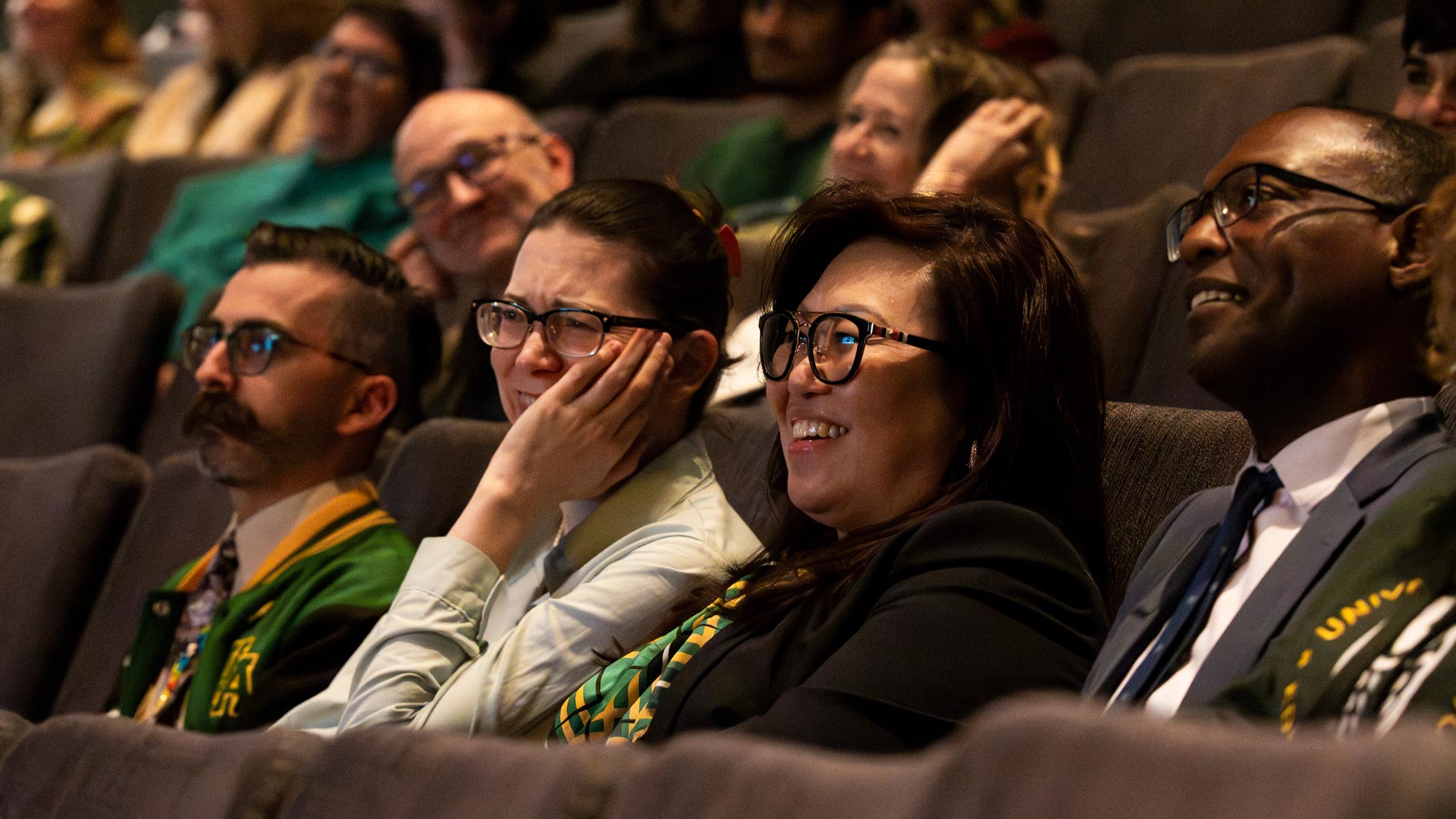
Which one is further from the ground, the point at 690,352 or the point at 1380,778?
the point at 1380,778

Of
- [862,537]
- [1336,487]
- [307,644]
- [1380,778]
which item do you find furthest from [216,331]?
[1380,778]

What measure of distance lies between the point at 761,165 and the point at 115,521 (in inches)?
42.8

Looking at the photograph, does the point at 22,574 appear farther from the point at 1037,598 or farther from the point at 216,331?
the point at 1037,598

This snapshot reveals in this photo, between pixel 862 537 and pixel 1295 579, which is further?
pixel 862 537

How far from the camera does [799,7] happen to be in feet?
8.25

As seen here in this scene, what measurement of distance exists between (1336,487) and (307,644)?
925mm

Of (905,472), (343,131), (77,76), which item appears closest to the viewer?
(905,472)

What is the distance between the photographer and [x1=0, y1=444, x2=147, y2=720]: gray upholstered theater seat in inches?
71.8

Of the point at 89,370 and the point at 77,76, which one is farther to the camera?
the point at 77,76

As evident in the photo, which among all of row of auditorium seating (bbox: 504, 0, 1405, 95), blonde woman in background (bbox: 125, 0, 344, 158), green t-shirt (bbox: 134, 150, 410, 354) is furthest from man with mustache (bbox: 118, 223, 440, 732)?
blonde woman in background (bbox: 125, 0, 344, 158)

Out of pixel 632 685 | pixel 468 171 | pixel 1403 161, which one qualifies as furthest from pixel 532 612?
pixel 468 171

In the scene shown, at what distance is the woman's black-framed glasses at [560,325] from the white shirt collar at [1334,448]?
0.58 metres

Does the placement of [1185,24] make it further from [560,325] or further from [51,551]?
[51,551]

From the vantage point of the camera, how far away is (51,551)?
1890 millimetres
